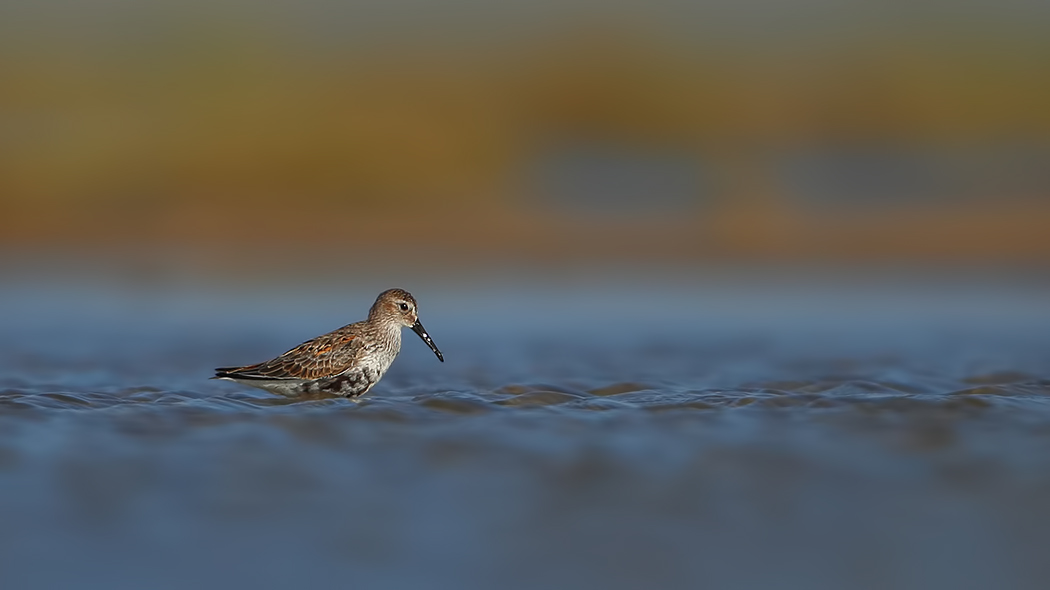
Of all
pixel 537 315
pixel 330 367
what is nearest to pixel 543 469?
pixel 330 367

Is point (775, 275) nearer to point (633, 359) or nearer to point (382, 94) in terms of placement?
point (633, 359)

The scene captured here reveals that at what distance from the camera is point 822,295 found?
1800cm

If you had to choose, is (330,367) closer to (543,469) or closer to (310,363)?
(310,363)

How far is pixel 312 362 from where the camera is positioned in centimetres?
1051

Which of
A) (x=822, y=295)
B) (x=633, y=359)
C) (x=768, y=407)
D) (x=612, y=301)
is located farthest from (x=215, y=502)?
(x=822, y=295)

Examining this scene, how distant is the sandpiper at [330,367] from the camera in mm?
10203

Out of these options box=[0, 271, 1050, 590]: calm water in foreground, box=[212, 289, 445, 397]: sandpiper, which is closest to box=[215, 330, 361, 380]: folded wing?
box=[212, 289, 445, 397]: sandpiper

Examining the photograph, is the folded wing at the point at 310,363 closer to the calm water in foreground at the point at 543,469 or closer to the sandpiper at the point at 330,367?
the sandpiper at the point at 330,367

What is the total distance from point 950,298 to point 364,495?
40.1 ft

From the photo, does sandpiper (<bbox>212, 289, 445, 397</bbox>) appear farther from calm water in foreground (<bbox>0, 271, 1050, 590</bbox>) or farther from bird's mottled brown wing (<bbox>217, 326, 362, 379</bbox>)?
calm water in foreground (<bbox>0, 271, 1050, 590</bbox>)

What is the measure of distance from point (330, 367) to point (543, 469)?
3.53 metres

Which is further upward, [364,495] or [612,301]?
[612,301]

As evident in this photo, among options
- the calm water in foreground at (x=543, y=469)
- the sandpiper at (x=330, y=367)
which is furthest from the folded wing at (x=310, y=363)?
the calm water in foreground at (x=543, y=469)

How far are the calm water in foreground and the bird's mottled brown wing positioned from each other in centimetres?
23
